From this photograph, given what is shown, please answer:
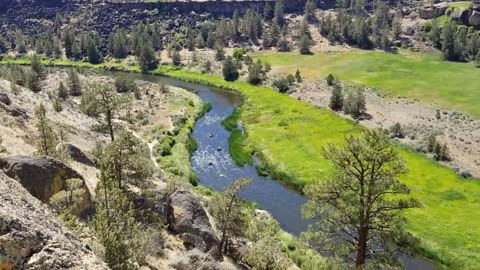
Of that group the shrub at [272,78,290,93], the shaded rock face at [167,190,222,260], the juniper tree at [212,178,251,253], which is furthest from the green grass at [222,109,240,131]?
the shaded rock face at [167,190,222,260]

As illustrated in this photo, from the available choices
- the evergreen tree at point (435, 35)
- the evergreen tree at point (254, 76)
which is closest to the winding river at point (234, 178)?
the evergreen tree at point (254, 76)

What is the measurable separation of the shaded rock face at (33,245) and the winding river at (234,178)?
1627 inches

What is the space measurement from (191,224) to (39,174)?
13253 mm

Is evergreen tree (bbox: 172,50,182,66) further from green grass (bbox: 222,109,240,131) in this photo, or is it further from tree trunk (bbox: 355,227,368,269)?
tree trunk (bbox: 355,227,368,269)

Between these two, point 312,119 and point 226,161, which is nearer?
point 226,161

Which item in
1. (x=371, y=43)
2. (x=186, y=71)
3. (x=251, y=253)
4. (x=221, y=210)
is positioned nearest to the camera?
(x=251, y=253)

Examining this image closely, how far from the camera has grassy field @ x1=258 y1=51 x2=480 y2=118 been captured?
12350 centimetres

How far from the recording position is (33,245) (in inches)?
535

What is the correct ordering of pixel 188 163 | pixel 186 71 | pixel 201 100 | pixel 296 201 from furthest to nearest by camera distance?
1. pixel 186 71
2. pixel 201 100
3. pixel 188 163
4. pixel 296 201

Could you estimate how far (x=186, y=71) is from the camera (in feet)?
550

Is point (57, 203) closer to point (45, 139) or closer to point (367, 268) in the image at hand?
point (45, 139)

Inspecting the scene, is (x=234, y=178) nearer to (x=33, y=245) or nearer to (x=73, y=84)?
(x=73, y=84)

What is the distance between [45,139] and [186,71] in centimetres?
12322

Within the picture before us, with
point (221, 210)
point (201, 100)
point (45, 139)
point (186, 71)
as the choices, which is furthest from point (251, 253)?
point (186, 71)
